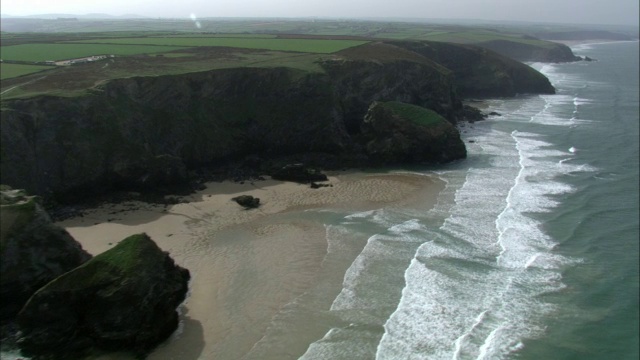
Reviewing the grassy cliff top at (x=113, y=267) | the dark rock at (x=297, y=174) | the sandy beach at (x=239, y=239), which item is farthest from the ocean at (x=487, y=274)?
the dark rock at (x=297, y=174)

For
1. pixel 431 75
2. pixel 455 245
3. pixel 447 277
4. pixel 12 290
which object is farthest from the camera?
pixel 431 75

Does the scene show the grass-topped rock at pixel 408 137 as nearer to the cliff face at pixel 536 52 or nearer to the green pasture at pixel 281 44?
the green pasture at pixel 281 44

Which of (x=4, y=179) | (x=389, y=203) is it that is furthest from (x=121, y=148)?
(x=389, y=203)

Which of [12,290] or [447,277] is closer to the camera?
[12,290]

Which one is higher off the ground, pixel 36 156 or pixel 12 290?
pixel 36 156

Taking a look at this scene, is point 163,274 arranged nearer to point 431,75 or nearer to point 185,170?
point 185,170

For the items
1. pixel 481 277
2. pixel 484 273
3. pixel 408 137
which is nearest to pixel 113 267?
pixel 481 277

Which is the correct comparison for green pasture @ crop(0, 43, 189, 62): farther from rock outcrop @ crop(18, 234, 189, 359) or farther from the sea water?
rock outcrop @ crop(18, 234, 189, 359)
